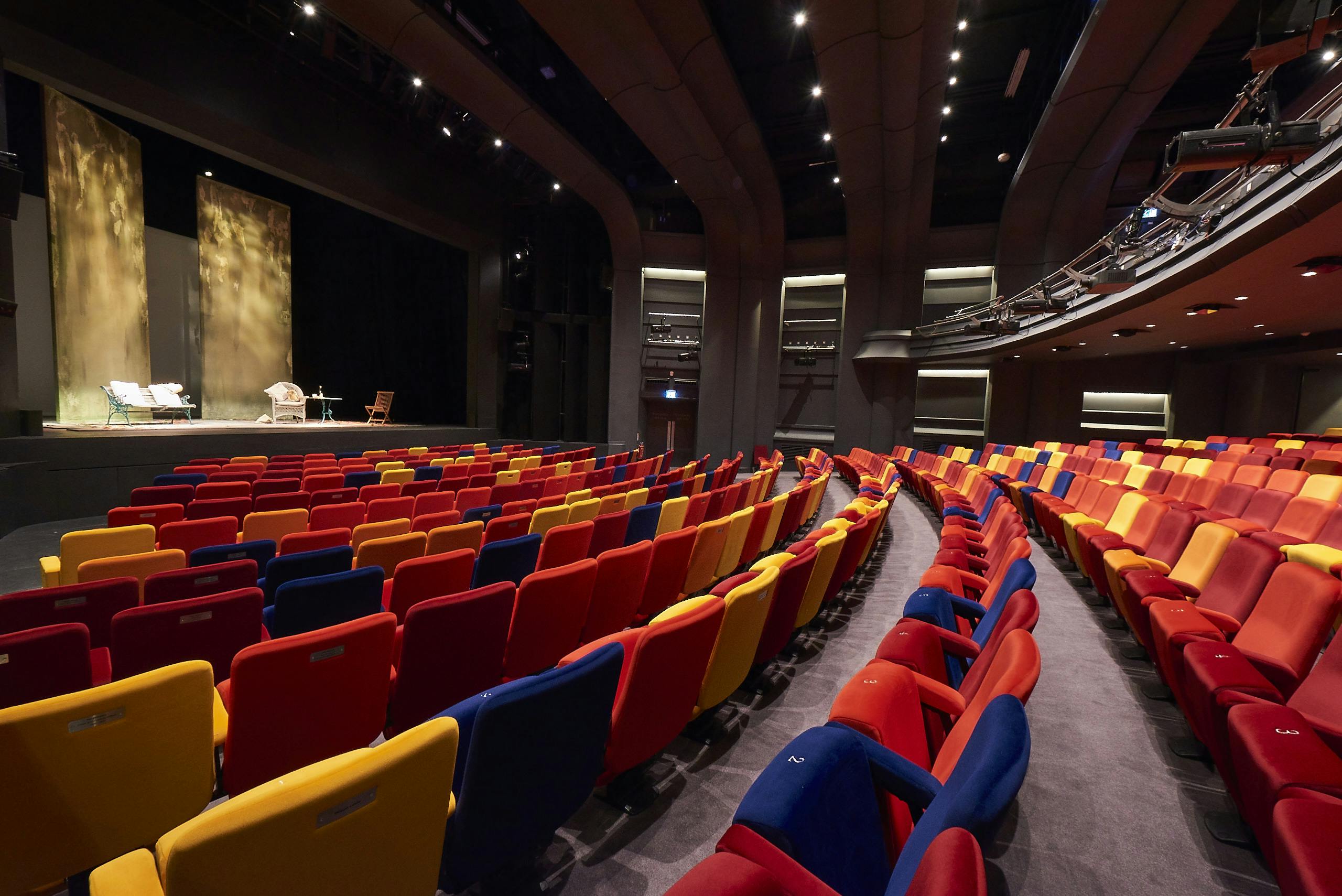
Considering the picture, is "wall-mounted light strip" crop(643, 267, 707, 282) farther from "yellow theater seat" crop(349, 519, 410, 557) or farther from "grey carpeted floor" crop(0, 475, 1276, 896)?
"grey carpeted floor" crop(0, 475, 1276, 896)

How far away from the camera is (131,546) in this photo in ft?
9.78

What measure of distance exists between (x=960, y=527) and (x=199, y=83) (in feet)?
35.8

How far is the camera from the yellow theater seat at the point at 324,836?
71 centimetres

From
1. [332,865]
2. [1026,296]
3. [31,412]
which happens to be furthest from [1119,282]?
[31,412]

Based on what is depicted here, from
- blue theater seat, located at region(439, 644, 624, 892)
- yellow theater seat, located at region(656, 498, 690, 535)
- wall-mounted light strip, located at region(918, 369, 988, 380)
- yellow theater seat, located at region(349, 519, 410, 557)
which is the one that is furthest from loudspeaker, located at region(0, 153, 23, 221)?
→ wall-mounted light strip, located at region(918, 369, 988, 380)

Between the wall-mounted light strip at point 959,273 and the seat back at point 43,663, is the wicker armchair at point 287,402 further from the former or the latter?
the wall-mounted light strip at point 959,273

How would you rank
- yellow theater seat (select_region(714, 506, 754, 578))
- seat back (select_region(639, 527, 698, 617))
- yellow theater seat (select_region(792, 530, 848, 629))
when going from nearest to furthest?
yellow theater seat (select_region(792, 530, 848, 629)), seat back (select_region(639, 527, 698, 617)), yellow theater seat (select_region(714, 506, 754, 578))

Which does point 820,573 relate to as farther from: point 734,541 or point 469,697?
point 469,697

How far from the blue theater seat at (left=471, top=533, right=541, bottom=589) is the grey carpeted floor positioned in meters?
1.33

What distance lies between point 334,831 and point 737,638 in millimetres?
1409

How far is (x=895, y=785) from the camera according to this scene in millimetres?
1114

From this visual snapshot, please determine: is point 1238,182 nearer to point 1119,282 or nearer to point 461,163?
point 1119,282

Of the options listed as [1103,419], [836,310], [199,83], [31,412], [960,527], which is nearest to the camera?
[960,527]

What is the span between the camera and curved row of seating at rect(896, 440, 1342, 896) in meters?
1.18
